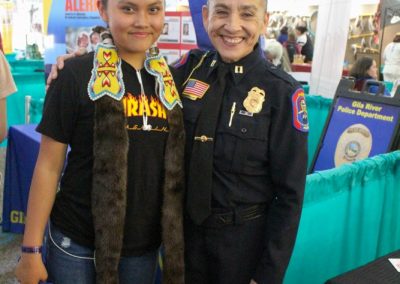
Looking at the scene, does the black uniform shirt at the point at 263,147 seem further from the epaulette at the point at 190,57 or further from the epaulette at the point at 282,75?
the epaulette at the point at 190,57

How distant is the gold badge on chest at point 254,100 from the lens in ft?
4.34

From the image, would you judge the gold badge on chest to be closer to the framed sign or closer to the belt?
the belt

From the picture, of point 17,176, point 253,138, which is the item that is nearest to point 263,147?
point 253,138

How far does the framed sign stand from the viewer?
318 centimetres

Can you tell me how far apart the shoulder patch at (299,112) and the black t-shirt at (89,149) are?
1.30 feet

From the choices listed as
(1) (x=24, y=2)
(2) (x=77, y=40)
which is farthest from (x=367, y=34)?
(1) (x=24, y=2)

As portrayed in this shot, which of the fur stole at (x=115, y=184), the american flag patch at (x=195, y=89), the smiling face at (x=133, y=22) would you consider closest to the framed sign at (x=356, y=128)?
the american flag patch at (x=195, y=89)

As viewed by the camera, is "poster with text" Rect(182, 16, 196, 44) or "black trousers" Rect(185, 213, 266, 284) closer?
"black trousers" Rect(185, 213, 266, 284)

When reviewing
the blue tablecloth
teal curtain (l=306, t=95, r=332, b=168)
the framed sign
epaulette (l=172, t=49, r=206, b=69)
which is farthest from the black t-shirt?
teal curtain (l=306, t=95, r=332, b=168)

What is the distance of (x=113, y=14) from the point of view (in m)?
1.23

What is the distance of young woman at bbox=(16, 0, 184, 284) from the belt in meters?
0.12

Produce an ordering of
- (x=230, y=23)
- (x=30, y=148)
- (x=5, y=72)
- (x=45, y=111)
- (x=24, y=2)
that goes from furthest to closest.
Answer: (x=24, y=2), (x=30, y=148), (x=5, y=72), (x=230, y=23), (x=45, y=111)

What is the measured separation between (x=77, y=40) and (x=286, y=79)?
133 inches

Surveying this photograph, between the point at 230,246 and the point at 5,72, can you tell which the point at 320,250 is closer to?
the point at 230,246
